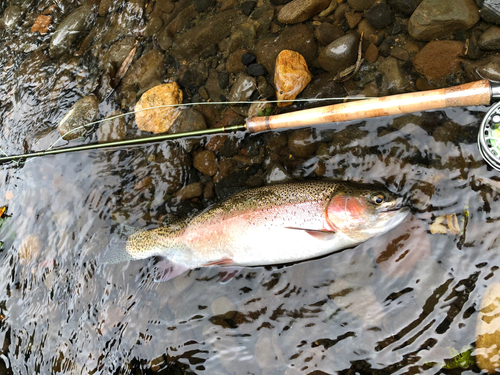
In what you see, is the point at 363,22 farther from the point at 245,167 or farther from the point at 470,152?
A: the point at 245,167

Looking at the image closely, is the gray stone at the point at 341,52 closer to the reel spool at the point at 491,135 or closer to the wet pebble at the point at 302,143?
the wet pebble at the point at 302,143

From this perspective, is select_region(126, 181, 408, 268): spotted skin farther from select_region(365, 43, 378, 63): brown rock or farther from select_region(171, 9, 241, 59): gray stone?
select_region(171, 9, 241, 59): gray stone

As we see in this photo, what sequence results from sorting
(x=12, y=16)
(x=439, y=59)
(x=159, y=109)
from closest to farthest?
(x=439, y=59) < (x=159, y=109) < (x=12, y=16)

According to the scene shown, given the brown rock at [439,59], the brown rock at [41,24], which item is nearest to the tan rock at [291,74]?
the brown rock at [439,59]

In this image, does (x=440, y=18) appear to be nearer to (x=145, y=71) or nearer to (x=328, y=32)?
(x=328, y=32)

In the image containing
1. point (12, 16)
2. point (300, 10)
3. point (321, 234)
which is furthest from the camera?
point (12, 16)

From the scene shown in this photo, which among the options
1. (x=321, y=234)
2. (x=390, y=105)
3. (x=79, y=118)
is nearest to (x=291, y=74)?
(x=390, y=105)
